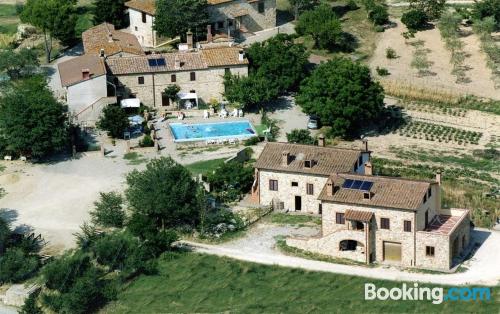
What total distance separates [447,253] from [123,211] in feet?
85.6

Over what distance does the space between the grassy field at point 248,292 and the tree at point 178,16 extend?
41.9 m

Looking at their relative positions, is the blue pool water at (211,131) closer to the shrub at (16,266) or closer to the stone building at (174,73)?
the stone building at (174,73)

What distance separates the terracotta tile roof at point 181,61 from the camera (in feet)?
395

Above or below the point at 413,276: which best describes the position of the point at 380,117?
above

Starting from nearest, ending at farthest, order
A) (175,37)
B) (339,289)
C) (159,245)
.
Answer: (339,289)
(159,245)
(175,37)

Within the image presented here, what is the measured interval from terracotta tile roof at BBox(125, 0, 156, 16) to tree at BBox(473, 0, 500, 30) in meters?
34.3

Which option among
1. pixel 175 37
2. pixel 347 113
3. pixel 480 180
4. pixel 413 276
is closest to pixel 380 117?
pixel 347 113

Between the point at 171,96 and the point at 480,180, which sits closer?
the point at 480,180

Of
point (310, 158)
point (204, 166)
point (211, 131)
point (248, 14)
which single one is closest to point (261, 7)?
point (248, 14)

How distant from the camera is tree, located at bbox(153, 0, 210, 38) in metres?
130

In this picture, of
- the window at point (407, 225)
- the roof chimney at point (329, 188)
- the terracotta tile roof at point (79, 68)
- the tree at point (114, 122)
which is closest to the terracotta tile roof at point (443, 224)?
the window at point (407, 225)

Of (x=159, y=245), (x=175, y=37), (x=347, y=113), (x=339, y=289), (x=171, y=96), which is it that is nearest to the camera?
(x=339, y=289)

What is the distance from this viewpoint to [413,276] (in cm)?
8781

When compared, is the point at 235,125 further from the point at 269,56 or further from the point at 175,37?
the point at 175,37
